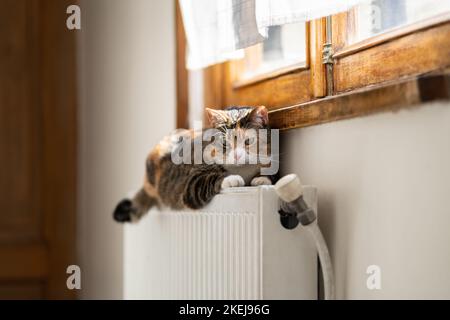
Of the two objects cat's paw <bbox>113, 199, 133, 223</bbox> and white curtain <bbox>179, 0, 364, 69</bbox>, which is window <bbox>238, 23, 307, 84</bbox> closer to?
white curtain <bbox>179, 0, 364, 69</bbox>

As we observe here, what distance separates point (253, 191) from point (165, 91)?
33.4 inches

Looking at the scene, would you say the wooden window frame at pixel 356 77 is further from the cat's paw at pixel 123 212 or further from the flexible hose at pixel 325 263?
the cat's paw at pixel 123 212

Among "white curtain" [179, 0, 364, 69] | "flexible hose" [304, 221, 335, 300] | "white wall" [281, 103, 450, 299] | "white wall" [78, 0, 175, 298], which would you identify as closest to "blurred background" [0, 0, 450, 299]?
"white wall" [78, 0, 175, 298]

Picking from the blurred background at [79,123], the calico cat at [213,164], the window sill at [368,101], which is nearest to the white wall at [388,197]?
the window sill at [368,101]

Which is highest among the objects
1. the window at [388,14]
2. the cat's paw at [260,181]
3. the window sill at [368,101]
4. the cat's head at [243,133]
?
the window at [388,14]

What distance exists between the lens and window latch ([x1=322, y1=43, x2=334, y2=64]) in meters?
1.36

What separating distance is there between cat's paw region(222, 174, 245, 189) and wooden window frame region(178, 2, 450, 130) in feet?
0.52

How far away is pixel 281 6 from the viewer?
1302mm

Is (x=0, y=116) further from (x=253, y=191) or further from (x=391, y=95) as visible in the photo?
(x=391, y=95)

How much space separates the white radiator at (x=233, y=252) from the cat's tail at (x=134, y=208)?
0.04 meters

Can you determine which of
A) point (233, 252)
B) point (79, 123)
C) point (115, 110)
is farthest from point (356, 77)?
point (79, 123)

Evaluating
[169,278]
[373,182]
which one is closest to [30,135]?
[169,278]

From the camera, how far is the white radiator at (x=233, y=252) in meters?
1.23

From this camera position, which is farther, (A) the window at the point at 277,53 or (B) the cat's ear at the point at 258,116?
(A) the window at the point at 277,53
